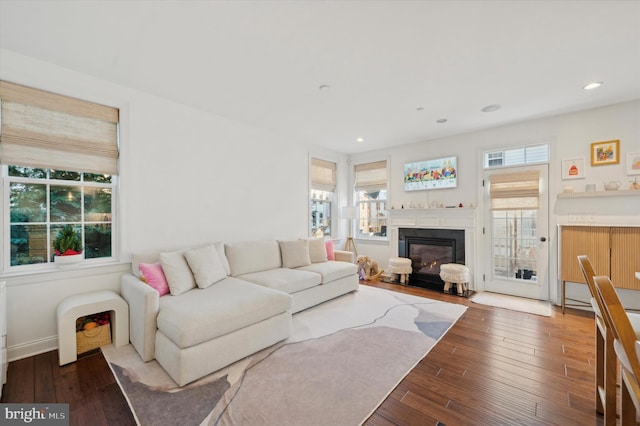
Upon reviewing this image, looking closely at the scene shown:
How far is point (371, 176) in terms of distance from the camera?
587 cm

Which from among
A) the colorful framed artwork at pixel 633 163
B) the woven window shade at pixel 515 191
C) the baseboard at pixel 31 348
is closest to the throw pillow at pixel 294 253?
the baseboard at pixel 31 348

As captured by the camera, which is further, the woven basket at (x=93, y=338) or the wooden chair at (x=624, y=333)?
the woven basket at (x=93, y=338)

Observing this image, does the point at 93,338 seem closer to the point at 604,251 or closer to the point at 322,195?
the point at 322,195

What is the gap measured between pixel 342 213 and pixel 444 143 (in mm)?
2329

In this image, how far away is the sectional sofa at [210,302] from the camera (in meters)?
2.07

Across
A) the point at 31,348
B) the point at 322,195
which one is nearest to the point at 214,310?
the point at 31,348

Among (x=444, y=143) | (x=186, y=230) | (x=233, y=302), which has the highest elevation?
(x=444, y=143)

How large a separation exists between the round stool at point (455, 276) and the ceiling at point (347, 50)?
7.79 feet

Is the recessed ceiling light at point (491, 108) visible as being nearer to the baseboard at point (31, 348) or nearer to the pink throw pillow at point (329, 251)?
the pink throw pillow at point (329, 251)

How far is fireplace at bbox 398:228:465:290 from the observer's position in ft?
15.3

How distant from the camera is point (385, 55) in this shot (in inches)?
94.4

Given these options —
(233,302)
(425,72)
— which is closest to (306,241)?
(233,302)

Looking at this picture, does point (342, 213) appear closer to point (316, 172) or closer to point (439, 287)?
point (316, 172)

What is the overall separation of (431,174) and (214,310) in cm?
428
